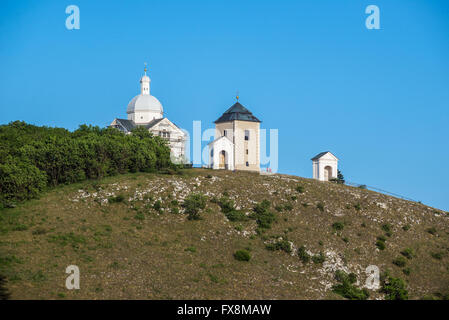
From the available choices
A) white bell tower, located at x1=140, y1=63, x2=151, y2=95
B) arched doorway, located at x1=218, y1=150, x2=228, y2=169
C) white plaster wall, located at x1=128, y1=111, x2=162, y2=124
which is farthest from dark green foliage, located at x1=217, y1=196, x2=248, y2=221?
white bell tower, located at x1=140, y1=63, x2=151, y2=95

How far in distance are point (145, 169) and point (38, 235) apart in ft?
82.4

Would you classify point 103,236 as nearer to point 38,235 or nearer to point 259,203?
point 38,235

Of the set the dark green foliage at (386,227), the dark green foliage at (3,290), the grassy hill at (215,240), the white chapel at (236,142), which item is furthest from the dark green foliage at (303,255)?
the dark green foliage at (3,290)

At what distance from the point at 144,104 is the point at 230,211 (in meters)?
36.6

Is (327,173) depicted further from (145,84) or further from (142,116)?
(145,84)

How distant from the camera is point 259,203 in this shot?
2953 inches

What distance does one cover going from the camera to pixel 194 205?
69250mm

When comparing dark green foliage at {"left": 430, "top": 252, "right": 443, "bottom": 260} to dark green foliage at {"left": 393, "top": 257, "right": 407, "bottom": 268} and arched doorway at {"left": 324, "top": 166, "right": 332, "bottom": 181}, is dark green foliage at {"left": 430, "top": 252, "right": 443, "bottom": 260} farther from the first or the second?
arched doorway at {"left": 324, "top": 166, "right": 332, "bottom": 181}

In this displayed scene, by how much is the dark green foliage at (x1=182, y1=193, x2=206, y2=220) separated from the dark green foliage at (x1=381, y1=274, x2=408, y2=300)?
2254 cm

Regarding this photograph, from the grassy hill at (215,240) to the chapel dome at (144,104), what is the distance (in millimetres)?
20066

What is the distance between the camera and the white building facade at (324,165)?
94.3m

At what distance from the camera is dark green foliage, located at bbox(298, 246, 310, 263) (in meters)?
63.6

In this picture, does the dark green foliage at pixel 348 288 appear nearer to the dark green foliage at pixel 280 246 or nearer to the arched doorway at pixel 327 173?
Result: the dark green foliage at pixel 280 246
